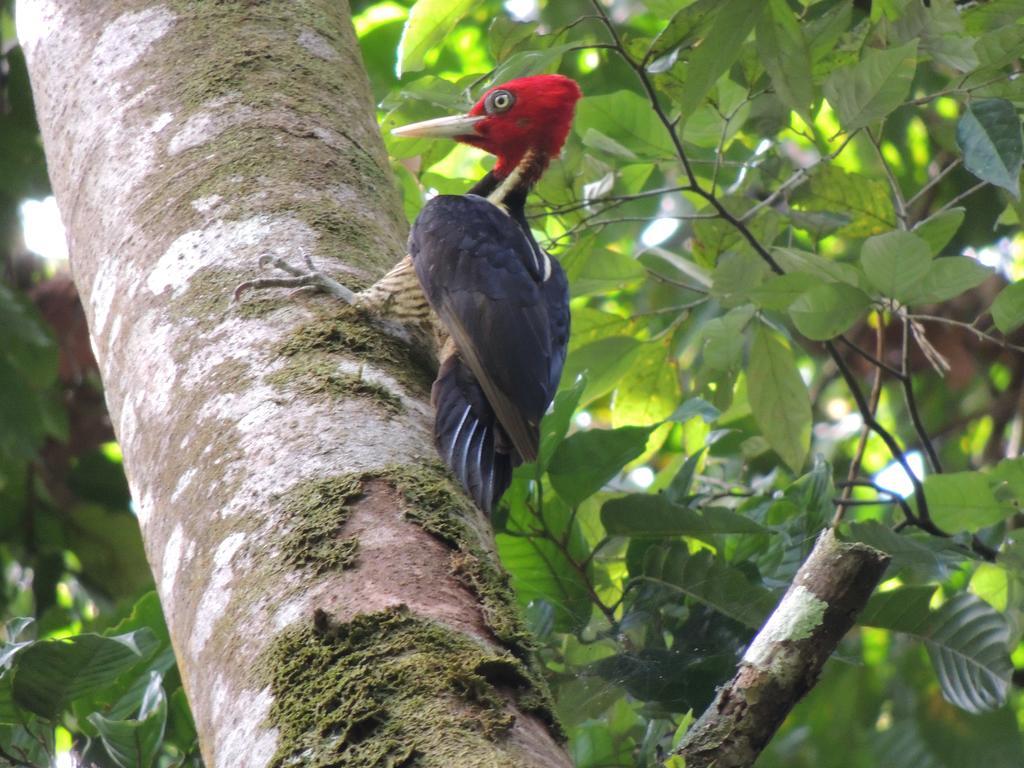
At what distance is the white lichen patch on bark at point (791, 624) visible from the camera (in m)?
1.45

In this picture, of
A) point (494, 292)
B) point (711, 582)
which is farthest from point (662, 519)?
point (494, 292)

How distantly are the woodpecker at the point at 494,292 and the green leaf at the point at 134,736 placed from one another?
693mm

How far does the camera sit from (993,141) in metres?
2.32

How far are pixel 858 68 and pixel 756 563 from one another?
1091 millimetres

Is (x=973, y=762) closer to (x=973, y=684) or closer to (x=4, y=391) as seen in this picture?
(x=973, y=684)

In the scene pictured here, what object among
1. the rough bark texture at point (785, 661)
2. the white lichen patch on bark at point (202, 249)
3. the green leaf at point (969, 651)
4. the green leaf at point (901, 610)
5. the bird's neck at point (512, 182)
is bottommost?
the green leaf at point (969, 651)

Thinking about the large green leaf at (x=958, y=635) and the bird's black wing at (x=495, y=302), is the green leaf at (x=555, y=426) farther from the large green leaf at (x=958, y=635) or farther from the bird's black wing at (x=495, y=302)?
the large green leaf at (x=958, y=635)

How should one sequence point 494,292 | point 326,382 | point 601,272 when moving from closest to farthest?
point 326,382
point 494,292
point 601,272

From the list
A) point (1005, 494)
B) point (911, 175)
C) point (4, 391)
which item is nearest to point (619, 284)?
point (1005, 494)

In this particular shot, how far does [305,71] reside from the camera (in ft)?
8.82

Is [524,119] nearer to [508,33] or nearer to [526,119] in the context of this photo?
[526,119]

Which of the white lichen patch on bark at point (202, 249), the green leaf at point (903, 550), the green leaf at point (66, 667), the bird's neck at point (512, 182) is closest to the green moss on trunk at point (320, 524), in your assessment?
the green leaf at point (66, 667)

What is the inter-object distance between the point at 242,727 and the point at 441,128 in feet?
7.09

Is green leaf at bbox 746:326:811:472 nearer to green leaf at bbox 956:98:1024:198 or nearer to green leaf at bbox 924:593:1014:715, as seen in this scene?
green leaf at bbox 924:593:1014:715
